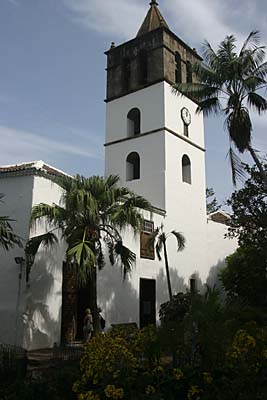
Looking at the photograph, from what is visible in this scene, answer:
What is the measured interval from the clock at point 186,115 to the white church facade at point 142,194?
62 mm

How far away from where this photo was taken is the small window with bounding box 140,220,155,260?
20078mm

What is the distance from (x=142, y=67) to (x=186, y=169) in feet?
21.6

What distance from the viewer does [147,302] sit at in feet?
65.8

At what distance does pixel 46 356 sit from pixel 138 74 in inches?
696

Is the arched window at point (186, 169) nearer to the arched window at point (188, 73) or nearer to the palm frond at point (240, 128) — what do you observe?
the arched window at point (188, 73)

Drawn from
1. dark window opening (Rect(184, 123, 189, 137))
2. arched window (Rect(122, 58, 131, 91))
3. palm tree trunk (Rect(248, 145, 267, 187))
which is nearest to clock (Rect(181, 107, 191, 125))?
dark window opening (Rect(184, 123, 189, 137))

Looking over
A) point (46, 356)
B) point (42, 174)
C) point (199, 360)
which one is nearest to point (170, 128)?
point (42, 174)

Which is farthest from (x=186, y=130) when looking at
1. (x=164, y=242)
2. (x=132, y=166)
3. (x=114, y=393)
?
(x=114, y=393)

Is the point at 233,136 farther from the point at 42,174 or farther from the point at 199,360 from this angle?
the point at 199,360

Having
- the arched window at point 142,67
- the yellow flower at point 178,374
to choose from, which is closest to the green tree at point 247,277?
the yellow flower at point 178,374

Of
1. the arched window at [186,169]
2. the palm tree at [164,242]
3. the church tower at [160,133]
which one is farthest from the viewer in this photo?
the arched window at [186,169]

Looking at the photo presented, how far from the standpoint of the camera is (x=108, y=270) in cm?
1786

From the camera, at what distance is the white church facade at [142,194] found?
14.7 meters

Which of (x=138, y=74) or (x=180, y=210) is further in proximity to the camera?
(x=138, y=74)
